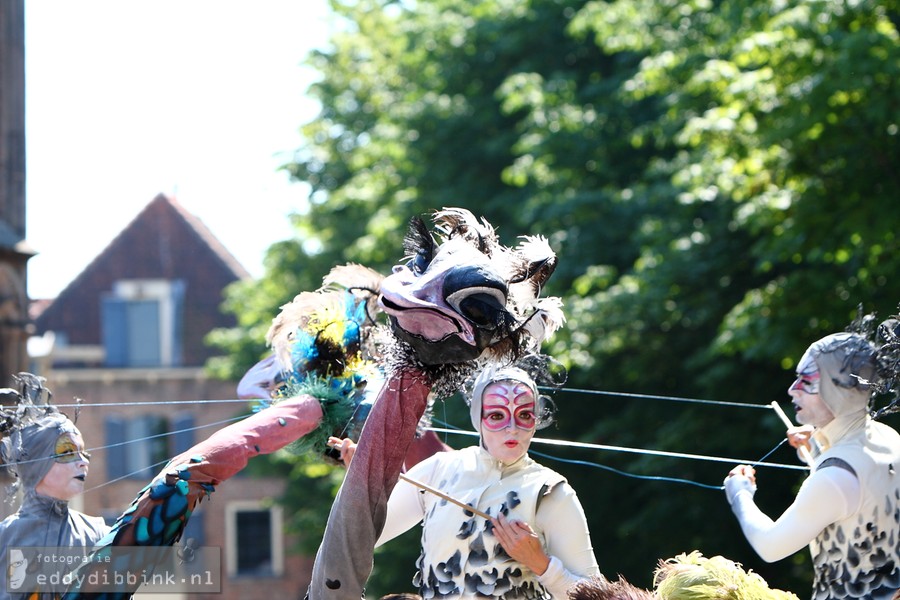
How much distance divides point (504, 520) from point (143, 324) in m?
26.2

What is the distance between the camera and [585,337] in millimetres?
11938

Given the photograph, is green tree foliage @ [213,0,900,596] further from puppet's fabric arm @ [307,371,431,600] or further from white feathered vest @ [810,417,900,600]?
puppet's fabric arm @ [307,371,431,600]

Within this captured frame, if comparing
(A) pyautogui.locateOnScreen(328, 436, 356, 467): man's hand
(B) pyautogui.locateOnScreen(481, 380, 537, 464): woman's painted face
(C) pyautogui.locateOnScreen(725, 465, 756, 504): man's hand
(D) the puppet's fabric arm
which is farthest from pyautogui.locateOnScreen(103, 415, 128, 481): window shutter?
(D) the puppet's fabric arm

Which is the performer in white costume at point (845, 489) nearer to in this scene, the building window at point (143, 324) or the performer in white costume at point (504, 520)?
the performer in white costume at point (504, 520)

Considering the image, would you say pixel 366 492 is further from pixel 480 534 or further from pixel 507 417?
pixel 507 417

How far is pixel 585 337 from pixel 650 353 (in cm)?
74

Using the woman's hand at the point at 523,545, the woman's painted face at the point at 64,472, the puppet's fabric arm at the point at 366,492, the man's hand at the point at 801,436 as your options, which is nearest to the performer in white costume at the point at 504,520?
the woman's hand at the point at 523,545

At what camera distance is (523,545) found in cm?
453

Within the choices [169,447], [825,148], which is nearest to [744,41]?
[825,148]

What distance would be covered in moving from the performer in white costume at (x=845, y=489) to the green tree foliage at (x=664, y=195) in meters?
4.97

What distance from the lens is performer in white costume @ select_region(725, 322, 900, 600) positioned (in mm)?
4293

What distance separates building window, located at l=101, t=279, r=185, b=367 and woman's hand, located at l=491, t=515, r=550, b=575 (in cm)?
2612

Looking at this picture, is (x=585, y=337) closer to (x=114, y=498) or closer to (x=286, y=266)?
(x=286, y=266)

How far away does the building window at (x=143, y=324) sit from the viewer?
30016mm
